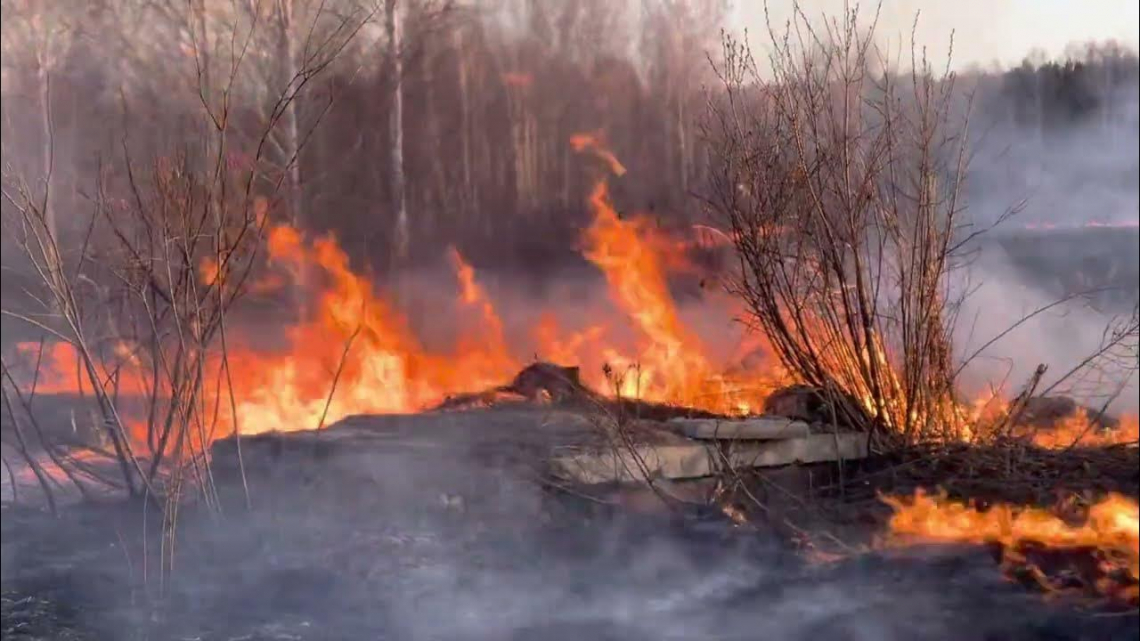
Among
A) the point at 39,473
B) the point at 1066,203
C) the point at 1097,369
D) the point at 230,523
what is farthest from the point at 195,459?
the point at 1066,203

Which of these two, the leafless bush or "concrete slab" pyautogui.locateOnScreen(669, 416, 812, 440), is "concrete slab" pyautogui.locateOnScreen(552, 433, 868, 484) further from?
the leafless bush

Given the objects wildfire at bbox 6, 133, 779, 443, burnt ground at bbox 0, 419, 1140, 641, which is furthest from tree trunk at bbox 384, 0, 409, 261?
burnt ground at bbox 0, 419, 1140, 641

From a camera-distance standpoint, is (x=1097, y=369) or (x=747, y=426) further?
(x=1097, y=369)

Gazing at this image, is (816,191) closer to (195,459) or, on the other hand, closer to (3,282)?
(195,459)

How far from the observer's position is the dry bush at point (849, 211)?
457 centimetres

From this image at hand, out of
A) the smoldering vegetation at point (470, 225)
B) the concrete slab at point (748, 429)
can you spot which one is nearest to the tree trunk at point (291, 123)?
the smoldering vegetation at point (470, 225)

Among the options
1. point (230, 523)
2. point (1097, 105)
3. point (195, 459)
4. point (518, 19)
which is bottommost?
point (230, 523)

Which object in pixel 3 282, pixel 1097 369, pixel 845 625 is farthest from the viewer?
pixel 3 282

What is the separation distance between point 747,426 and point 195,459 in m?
2.50

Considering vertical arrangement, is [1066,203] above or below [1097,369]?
above

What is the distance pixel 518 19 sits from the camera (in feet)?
20.9

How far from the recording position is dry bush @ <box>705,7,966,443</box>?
4570mm

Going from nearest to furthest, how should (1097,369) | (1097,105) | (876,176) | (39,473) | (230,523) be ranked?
1. (876,176)
2. (230,523)
3. (1097,369)
4. (39,473)
5. (1097,105)

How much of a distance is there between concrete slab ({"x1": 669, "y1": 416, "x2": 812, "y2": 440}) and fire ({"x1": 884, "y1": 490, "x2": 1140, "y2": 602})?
1.82 ft
